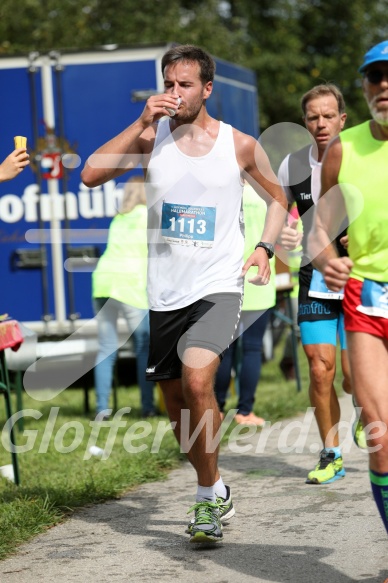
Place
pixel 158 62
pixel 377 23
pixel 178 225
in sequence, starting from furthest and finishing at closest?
pixel 377 23, pixel 158 62, pixel 178 225

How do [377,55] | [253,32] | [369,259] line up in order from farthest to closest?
[253,32] < [369,259] < [377,55]

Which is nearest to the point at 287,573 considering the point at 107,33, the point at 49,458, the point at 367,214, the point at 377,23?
the point at 367,214

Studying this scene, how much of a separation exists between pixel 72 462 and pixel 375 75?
173 inches

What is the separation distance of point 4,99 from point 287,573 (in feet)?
26.0

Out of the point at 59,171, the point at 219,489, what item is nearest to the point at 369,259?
the point at 219,489

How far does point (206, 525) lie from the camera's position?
17.0 feet

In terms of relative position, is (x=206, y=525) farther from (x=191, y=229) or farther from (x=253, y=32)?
(x=253, y=32)

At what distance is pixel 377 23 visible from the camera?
1200 inches

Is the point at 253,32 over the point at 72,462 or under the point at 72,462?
over

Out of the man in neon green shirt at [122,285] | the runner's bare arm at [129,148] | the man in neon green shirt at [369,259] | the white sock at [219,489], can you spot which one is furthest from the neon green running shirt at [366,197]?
the man in neon green shirt at [122,285]

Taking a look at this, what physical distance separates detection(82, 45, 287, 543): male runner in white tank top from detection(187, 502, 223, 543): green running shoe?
2cm

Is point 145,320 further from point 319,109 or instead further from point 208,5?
point 208,5

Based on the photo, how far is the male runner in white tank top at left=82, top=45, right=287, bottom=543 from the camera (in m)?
5.40

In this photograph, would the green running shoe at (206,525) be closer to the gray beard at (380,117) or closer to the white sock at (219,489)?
the white sock at (219,489)
